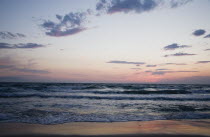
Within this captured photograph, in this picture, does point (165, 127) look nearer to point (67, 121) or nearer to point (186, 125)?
point (186, 125)

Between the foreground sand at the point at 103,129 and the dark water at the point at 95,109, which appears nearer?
the foreground sand at the point at 103,129

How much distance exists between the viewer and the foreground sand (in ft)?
19.4

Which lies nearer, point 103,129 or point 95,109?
point 103,129

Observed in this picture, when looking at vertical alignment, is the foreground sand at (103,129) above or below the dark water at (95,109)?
below

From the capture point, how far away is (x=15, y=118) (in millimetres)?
8008

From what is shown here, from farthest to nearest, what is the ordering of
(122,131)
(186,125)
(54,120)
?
(54,120) → (186,125) → (122,131)

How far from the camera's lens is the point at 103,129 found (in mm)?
6559

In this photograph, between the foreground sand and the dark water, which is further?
the dark water

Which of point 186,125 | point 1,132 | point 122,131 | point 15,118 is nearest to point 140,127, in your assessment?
point 122,131

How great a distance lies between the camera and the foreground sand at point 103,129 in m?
5.93

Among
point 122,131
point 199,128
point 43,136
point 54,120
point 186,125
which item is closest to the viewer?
point 43,136

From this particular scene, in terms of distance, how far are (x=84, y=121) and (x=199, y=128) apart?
15.4ft

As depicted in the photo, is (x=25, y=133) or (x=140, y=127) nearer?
(x=25, y=133)

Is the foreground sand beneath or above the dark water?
beneath
